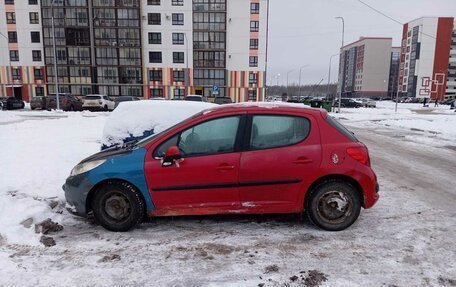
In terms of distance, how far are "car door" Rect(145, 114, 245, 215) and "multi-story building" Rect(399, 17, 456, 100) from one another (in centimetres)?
10921

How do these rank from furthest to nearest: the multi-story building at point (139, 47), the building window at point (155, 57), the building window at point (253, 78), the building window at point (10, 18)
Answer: the building window at point (253, 78) → the building window at point (155, 57) → the building window at point (10, 18) → the multi-story building at point (139, 47)

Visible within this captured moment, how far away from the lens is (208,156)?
4449 mm

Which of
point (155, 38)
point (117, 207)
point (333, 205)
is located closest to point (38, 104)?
point (155, 38)

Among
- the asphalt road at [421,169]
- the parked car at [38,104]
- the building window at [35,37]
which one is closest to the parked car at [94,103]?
the parked car at [38,104]

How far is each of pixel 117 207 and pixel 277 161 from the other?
2088mm

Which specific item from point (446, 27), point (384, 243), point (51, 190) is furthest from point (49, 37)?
point (446, 27)

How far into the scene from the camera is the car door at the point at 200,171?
4414 millimetres

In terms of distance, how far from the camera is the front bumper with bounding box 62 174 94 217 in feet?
14.9

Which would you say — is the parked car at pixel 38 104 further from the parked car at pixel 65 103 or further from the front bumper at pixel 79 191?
the front bumper at pixel 79 191

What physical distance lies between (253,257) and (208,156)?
1.31 meters

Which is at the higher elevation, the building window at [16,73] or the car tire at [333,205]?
the building window at [16,73]

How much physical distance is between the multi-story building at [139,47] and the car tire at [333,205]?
5183cm

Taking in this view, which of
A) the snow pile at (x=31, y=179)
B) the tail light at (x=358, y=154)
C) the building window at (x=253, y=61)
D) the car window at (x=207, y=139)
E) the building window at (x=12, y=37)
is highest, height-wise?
the building window at (x=12, y=37)

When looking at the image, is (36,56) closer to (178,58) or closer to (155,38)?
(155,38)
